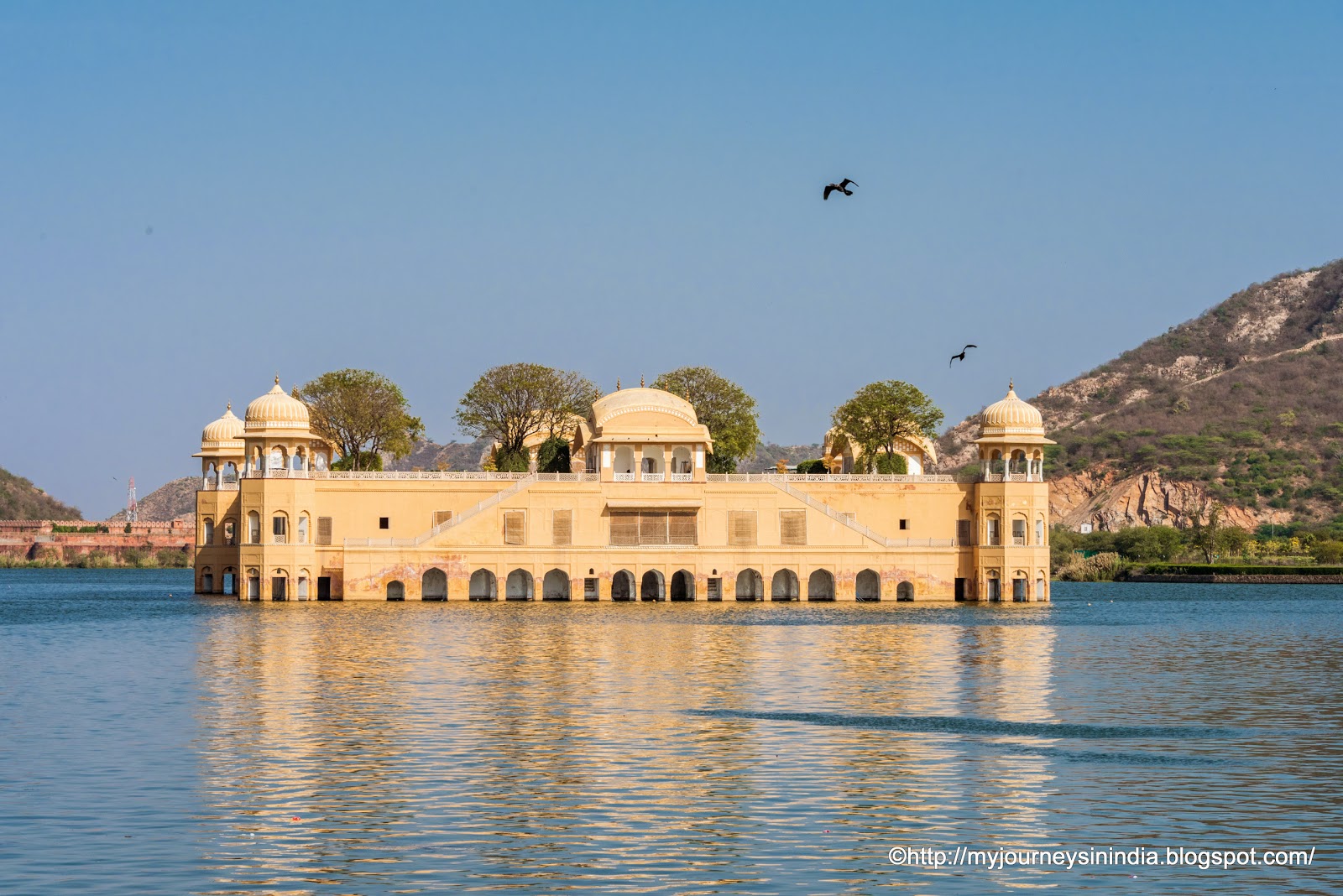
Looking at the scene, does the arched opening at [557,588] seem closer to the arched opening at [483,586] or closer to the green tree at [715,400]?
the arched opening at [483,586]

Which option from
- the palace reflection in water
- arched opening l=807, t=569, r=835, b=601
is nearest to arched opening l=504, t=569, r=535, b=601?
arched opening l=807, t=569, r=835, b=601

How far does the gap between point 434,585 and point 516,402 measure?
1835cm

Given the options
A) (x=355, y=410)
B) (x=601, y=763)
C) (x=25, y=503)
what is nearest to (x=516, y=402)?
(x=355, y=410)

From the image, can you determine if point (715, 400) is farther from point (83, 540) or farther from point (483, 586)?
point (83, 540)

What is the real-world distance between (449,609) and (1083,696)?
1408 inches

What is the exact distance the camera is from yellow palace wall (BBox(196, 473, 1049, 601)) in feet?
236

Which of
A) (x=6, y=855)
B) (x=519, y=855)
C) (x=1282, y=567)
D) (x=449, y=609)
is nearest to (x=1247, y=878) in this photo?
(x=519, y=855)

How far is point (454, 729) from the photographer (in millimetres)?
27656

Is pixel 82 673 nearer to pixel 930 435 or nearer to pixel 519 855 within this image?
pixel 519 855

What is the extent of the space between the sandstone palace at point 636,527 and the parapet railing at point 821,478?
107mm

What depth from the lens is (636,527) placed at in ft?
241

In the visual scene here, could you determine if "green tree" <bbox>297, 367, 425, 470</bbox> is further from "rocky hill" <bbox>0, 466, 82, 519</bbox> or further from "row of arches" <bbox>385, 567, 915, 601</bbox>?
"rocky hill" <bbox>0, 466, 82, 519</bbox>

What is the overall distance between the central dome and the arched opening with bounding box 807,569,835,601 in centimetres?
2324

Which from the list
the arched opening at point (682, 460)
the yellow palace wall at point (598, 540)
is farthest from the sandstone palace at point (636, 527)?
the arched opening at point (682, 460)
